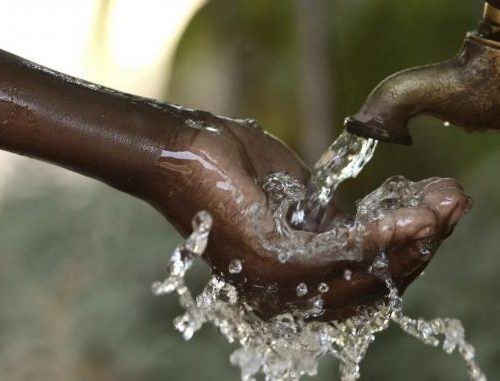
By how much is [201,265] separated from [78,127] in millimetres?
1506

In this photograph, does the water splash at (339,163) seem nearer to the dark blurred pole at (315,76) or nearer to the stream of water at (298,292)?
the stream of water at (298,292)

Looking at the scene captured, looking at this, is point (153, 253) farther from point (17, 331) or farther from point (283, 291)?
point (283, 291)

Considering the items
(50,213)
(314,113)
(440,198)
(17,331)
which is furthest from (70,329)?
(440,198)

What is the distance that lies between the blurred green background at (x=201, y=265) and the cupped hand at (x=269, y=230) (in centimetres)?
127

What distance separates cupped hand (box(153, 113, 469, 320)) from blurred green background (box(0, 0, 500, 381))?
1.27 metres

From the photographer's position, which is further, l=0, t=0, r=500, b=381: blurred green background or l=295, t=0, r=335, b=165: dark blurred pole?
l=295, t=0, r=335, b=165: dark blurred pole

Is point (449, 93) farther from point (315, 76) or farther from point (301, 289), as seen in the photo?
point (315, 76)

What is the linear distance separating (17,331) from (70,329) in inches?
5.4

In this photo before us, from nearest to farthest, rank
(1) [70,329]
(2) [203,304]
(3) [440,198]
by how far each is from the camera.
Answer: (3) [440,198], (2) [203,304], (1) [70,329]

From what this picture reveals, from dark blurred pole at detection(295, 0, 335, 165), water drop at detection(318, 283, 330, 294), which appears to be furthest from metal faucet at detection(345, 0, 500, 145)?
dark blurred pole at detection(295, 0, 335, 165)

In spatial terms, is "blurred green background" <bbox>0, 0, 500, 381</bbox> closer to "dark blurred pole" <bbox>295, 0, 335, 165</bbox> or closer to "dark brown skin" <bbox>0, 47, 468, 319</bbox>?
"dark blurred pole" <bbox>295, 0, 335, 165</bbox>

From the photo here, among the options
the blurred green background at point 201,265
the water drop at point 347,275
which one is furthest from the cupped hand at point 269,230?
the blurred green background at point 201,265

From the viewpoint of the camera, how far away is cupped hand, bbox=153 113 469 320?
0.89 metres

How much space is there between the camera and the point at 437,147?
9.96 ft
